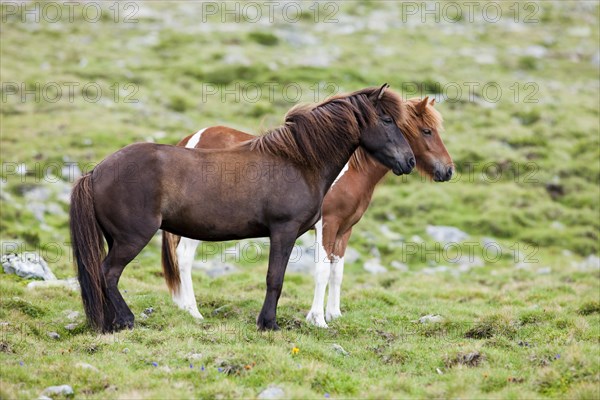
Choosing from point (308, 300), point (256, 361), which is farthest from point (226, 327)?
point (308, 300)

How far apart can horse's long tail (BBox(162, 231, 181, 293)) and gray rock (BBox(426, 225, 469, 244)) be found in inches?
386

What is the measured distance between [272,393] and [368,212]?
14.1 m

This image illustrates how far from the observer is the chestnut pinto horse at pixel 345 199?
1089cm

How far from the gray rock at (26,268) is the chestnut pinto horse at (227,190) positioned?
3443 mm

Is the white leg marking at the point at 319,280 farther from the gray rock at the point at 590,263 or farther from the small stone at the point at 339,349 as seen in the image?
the gray rock at the point at 590,263

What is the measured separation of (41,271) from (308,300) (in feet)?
15.5

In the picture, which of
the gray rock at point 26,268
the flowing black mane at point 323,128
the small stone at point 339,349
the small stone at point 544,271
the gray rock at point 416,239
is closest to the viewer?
the small stone at point 339,349

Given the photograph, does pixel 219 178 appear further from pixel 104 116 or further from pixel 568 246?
pixel 104 116

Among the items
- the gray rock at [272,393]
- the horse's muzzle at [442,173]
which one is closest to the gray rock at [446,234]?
the horse's muzzle at [442,173]

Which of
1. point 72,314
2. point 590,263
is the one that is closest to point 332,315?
point 72,314

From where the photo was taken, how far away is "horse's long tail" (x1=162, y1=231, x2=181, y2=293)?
1108 centimetres

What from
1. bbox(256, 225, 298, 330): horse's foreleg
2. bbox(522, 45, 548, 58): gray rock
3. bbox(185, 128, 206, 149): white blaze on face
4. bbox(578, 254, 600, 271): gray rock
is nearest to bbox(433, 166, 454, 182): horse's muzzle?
bbox(256, 225, 298, 330): horse's foreleg

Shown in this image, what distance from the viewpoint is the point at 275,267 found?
9.12 metres

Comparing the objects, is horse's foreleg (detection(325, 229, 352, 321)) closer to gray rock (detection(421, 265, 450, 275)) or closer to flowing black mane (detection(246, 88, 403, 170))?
flowing black mane (detection(246, 88, 403, 170))
